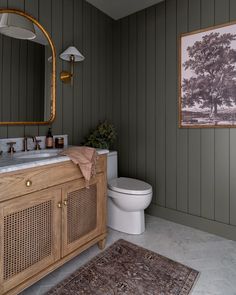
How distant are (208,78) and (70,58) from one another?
4.47ft

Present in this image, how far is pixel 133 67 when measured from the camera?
2621mm

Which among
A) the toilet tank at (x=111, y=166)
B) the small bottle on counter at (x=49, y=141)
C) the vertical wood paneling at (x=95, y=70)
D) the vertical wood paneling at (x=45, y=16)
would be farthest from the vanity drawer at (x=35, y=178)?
the vertical wood paneling at (x=95, y=70)

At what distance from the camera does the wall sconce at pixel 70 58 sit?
2.07m

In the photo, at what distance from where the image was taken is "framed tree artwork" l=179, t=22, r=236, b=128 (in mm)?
1978

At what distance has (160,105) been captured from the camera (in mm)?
2434

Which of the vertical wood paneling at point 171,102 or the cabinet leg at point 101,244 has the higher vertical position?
the vertical wood paneling at point 171,102

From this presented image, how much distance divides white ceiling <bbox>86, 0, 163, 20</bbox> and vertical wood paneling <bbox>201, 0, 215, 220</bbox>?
58 centimetres


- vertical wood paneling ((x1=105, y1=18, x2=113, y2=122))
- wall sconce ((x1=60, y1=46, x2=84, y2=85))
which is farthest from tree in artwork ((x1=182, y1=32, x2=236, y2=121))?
wall sconce ((x1=60, y1=46, x2=84, y2=85))

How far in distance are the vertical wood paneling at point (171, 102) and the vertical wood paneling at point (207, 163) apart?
0.30 meters

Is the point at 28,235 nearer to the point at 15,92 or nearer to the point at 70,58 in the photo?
the point at 15,92

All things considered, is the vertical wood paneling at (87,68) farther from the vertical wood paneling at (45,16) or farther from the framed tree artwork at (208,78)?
the framed tree artwork at (208,78)

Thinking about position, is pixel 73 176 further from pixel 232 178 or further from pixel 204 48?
pixel 204 48

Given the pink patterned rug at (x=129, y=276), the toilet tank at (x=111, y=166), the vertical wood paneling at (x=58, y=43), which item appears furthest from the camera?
the toilet tank at (x=111, y=166)

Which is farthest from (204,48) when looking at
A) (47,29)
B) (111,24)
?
(47,29)
